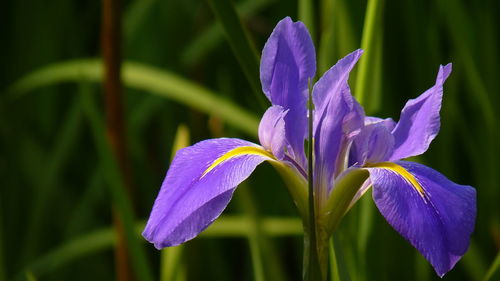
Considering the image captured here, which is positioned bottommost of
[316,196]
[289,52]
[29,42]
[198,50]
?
[316,196]

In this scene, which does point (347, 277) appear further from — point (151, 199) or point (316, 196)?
point (151, 199)

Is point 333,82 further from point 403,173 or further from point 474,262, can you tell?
point 474,262

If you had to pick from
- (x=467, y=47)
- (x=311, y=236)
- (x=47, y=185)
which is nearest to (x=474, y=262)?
(x=467, y=47)

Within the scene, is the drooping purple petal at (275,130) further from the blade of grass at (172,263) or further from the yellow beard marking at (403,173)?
the blade of grass at (172,263)

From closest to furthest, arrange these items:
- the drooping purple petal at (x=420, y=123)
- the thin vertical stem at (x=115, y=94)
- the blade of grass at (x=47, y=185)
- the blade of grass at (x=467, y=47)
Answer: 1. the drooping purple petal at (x=420, y=123)
2. the thin vertical stem at (x=115, y=94)
3. the blade of grass at (x=467, y=47)
4. the blade of grass at (x=47, y=185)

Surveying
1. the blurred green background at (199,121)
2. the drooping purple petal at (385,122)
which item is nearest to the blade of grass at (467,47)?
the blurred green background at (199,121)

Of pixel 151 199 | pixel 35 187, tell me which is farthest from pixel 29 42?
pixel 151 199
